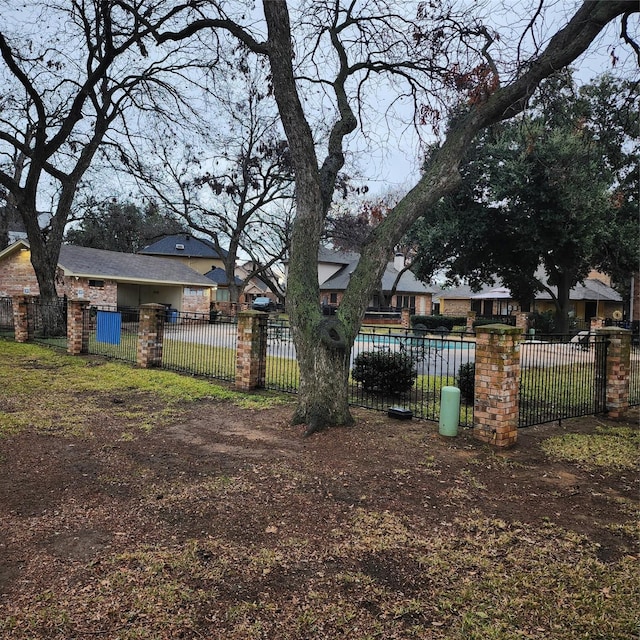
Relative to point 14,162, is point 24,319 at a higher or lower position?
lower

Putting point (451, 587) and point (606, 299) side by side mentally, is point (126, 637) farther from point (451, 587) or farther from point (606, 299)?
point (606, 299)

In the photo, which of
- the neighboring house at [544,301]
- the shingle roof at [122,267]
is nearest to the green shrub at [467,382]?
the shingle roof at [122,267]

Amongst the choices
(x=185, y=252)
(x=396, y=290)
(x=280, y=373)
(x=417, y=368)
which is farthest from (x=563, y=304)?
(x=185, y=252)

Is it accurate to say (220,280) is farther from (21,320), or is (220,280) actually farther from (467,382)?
(467,382)

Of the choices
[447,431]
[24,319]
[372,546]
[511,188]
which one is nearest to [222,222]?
[24,319]

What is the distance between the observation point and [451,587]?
2.70m

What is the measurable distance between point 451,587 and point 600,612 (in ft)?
2.46

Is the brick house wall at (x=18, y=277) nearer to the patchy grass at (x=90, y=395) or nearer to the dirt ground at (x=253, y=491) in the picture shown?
the patchy grass at (x=90, y=395)

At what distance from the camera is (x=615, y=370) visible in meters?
7.29

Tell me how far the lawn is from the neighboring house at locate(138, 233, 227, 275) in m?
36.9

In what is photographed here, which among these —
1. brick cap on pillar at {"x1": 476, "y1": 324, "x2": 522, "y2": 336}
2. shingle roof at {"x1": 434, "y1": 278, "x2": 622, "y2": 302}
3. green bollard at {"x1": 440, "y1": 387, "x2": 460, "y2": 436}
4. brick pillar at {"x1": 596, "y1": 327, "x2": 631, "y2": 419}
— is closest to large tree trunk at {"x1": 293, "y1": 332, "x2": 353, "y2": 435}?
green bollard at {"x1": 440, "y1": 387, "x2": 460, "y2": 436}

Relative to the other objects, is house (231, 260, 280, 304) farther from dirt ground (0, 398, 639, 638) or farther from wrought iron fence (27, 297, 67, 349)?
dirt ground (0, 398, 639, 638)

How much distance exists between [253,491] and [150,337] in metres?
7.66

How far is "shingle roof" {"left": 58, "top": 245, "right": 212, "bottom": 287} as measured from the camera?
23056 millimetres
